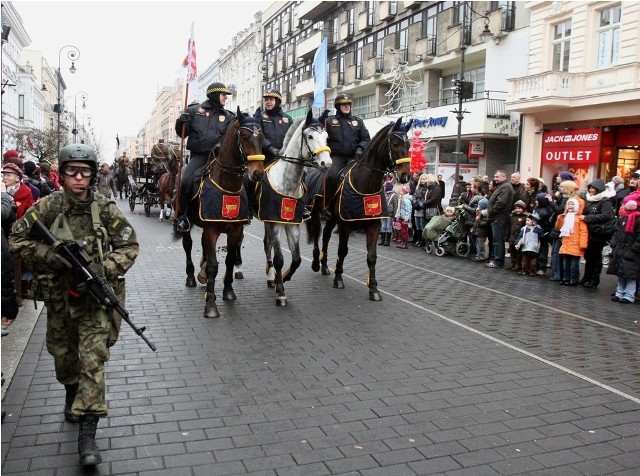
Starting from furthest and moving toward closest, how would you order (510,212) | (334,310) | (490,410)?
(510,212), (334,310), (490,410)

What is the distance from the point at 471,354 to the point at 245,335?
97.8 inches

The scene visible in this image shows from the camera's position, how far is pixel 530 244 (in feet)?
40.0

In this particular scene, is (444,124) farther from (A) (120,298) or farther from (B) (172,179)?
(A) (120,298)

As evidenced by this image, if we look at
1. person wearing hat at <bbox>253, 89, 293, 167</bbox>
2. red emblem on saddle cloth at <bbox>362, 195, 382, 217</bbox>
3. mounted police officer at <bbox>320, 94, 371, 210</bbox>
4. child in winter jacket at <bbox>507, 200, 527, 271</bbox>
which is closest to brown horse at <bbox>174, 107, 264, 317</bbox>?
person wearing hat at <bbox>253, 89, 293, 167</bbox>

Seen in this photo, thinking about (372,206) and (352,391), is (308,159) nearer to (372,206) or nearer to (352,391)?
(372,206)

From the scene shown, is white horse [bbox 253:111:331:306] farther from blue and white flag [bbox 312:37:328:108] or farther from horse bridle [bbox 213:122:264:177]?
blue and white flag [bbox 312:37:328:108]

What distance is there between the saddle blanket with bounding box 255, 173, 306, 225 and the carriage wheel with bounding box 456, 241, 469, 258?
6.97 m

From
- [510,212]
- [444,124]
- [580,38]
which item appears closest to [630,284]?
[510,212]

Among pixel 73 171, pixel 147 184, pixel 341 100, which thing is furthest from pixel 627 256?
pixel 147 184

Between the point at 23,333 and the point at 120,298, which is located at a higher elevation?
the point at 120,298

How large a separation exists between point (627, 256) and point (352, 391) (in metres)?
6.34

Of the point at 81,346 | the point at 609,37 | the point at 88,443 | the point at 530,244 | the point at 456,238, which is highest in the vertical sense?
the point at 609,37

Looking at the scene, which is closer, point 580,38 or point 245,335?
point 245,335

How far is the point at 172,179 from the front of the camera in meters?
17.2
